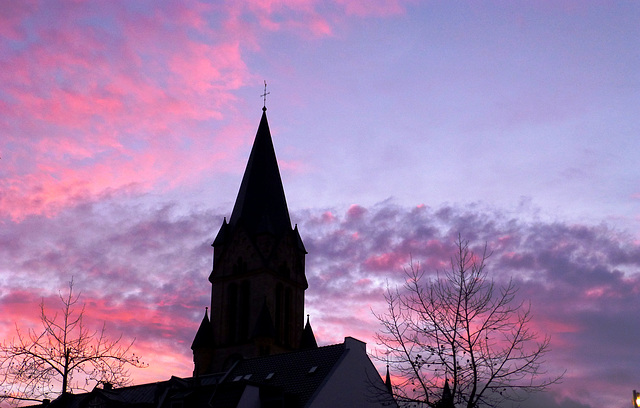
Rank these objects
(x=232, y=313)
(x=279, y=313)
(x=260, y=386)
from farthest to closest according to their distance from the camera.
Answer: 1. (x=232, y=313)
2. (x=279, y=313)
3. (x=260, y=386)

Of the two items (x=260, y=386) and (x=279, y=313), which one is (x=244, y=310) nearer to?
(x=279, y=313)

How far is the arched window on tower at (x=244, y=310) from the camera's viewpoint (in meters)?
73.8

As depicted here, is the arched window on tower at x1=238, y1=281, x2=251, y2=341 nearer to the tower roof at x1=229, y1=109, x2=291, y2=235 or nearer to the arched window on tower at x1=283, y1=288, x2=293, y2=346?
the arched window on tower at x1=283, y1=288, x2=293, y2=346

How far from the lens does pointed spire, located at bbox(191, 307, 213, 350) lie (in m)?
74.4

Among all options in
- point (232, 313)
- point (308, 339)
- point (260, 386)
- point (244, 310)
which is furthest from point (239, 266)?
point (260, 386)

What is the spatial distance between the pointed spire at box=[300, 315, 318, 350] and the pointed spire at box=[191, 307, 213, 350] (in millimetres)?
9153

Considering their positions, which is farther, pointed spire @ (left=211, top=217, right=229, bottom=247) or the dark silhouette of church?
pointed spire @ (left=211, top=217, right=229, bottom=247)

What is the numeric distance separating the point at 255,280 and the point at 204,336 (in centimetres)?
741

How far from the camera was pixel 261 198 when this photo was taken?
7900 cm

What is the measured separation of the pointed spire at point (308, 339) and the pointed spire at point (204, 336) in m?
9.15

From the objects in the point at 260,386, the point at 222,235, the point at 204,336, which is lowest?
the point at 260,386

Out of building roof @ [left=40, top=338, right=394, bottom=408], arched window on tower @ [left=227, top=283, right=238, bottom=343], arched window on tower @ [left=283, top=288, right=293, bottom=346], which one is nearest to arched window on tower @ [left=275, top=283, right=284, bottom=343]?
arched window on tower @ [left=283, top=288, right=293, bottom=346]

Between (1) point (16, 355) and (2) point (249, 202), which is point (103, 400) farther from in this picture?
(2) point (249, 202)

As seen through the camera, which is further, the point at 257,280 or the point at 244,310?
the point at 244,310
